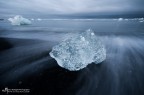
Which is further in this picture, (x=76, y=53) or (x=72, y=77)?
(x=76, y=53)

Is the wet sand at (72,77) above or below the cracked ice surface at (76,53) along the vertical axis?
below

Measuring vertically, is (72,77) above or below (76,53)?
below

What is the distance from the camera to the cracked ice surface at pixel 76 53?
6156mm

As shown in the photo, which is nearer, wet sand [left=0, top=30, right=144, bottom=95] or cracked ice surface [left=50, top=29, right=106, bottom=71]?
wet sand [left=0, top=30, right=144, bottom=95]

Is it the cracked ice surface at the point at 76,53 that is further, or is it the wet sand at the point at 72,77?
the cracked ice surface at the point at 76,53

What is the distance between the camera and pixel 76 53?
6191 mm

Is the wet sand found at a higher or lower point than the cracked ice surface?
lower

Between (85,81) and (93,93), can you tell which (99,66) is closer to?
(85,81)

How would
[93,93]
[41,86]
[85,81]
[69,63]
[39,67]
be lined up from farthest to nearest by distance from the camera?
1. [39,67]
2. [69,63]
3. [85,81]
4. [41,86]
5. [93,93]

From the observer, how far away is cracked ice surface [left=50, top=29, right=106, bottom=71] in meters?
6.16

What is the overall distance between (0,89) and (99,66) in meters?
4.33

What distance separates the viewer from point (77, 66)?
244 inches

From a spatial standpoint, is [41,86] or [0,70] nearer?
[41,86]

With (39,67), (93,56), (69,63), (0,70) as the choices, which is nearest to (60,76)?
(69,63)
